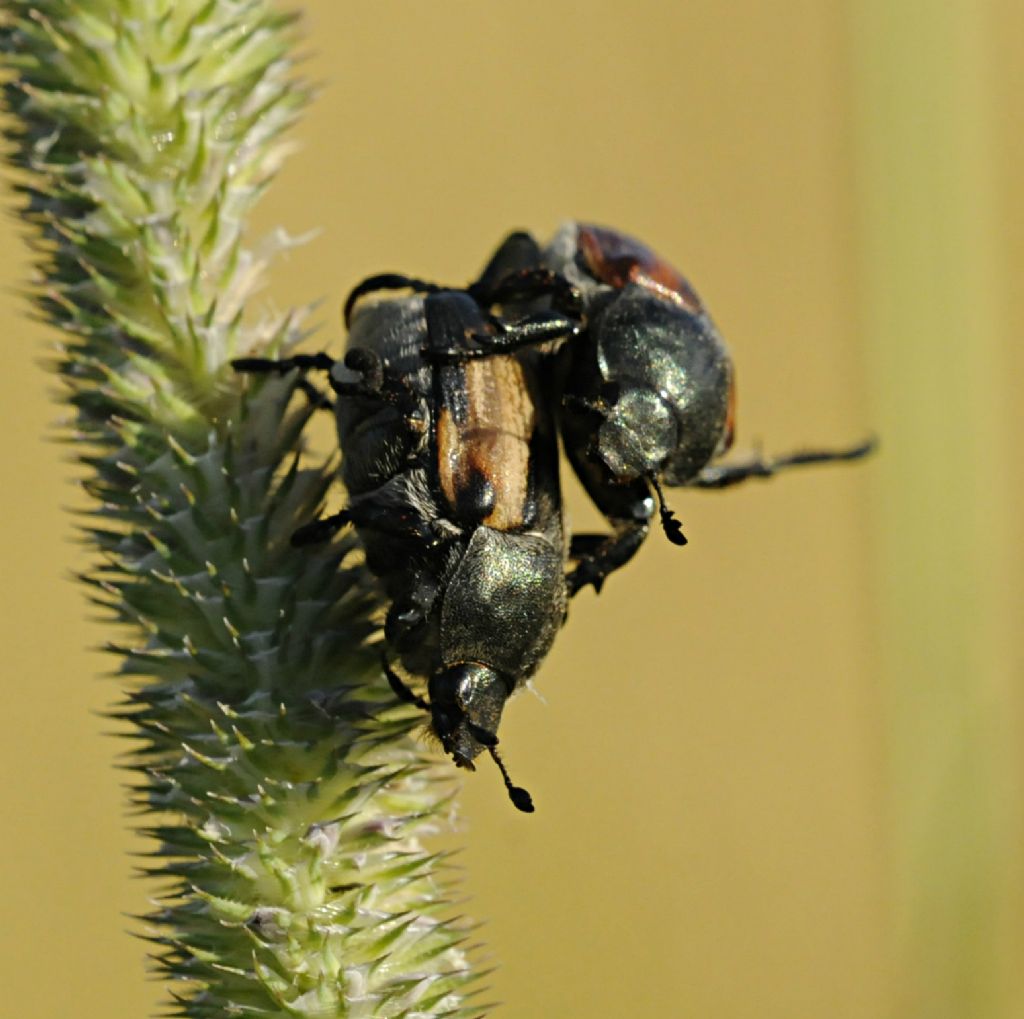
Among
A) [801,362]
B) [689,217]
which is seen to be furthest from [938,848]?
[689,217]

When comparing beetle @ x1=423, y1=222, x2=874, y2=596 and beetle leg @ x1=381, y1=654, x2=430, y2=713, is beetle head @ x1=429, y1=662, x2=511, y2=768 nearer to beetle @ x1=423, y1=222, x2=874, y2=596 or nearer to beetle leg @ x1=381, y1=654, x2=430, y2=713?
beetle leg @ x1=381, y1=654, x2=430, y2=713

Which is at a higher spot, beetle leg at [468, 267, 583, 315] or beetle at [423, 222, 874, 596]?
beetle leg at [468, 267, 583, 315]

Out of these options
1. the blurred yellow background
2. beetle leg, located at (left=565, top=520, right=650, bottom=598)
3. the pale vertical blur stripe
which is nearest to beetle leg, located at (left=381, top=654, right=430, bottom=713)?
beetle leg, located at (left=565, top=520, right=650, bottom=598)

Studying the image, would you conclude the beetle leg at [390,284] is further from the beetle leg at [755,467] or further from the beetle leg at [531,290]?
the beetle leg at [755,467]

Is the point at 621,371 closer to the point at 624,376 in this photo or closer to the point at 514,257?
the point at 624,376

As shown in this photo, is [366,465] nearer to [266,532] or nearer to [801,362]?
[266,532]

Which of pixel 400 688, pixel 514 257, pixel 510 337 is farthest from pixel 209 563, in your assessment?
pixel 514 257

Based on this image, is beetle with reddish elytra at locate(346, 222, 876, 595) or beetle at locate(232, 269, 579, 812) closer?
beetle at locate(232, 269, 579, 812)

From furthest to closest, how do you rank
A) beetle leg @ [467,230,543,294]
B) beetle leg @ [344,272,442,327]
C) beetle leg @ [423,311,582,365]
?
beetle leg @ [467,230,543,294] → beetle leg @ [344,272,442,327] → beetle leg @ [423,311,582,365]
